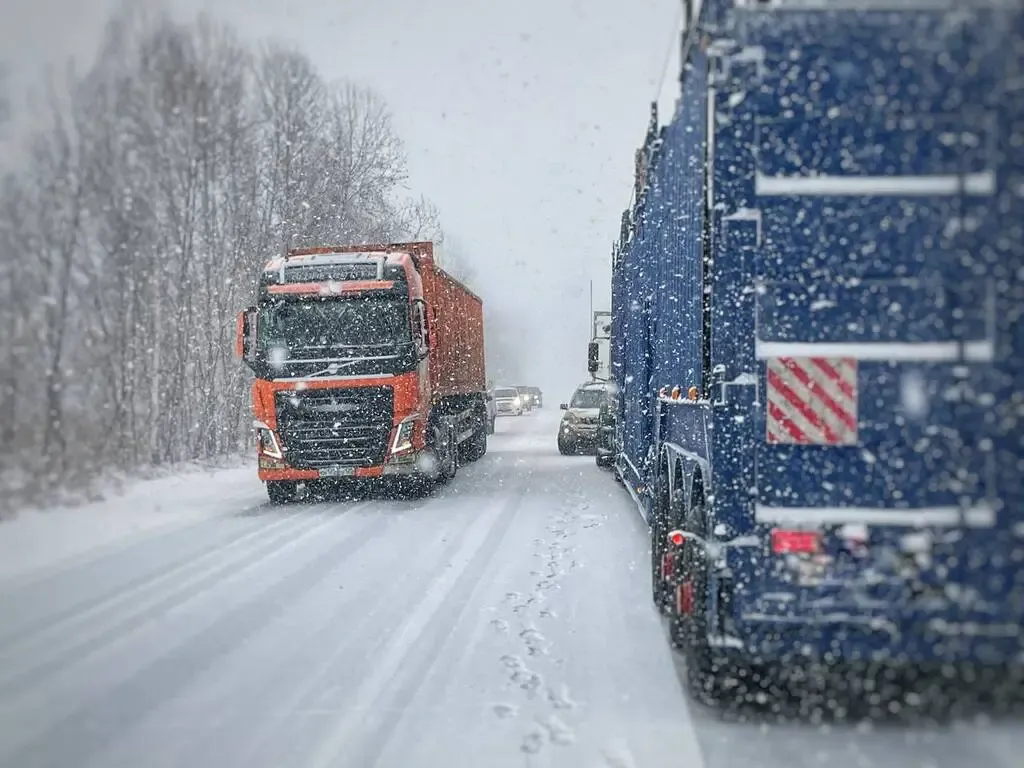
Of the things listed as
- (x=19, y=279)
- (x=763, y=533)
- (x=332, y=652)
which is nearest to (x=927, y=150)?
(x=763, y=533)

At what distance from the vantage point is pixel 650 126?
1012cm

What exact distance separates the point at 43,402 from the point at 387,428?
4.93 meters

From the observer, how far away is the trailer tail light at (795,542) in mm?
4492

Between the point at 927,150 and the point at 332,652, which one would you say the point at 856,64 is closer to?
the point at 927,150

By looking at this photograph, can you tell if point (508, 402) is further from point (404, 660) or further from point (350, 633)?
point (404, 660)

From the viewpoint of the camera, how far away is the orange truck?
45.5ft

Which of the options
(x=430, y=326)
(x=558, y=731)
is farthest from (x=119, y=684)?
(x=430, y=326)

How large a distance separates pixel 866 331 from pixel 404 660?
3527mm

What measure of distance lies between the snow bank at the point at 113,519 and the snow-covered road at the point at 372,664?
141mm

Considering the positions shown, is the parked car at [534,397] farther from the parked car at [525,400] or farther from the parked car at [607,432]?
the parked car at [607,432]

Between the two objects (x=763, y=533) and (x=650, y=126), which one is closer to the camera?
(x=763, y=533)

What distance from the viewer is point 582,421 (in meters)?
23.5

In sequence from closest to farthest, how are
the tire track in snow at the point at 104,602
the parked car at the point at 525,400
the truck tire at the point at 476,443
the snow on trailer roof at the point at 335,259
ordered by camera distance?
the tire track in snow at the point at 104,602 → the snow on trailer roof at the point at 335,259 → the truck tire at the point at 476,443 → the parked car at the point at 525,400

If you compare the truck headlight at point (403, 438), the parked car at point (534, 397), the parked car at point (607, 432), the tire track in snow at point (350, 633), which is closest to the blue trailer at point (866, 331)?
the tire track in snow at point (350, 633)
